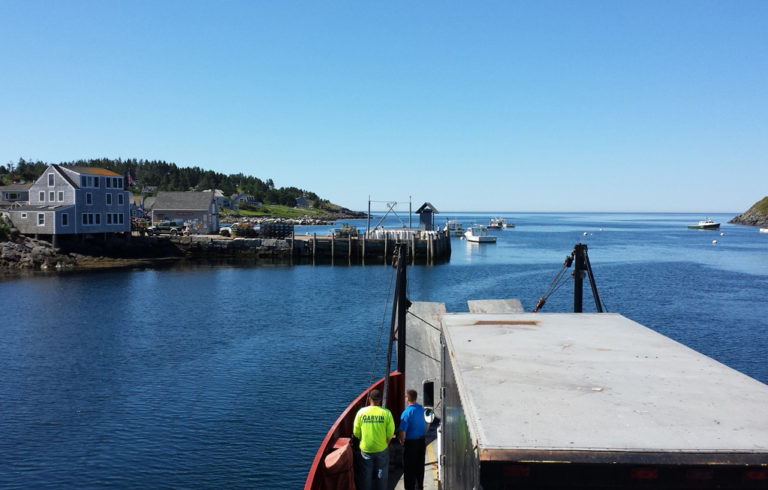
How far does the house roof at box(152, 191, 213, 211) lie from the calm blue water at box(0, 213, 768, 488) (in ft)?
80.9

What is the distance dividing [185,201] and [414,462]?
81.3m

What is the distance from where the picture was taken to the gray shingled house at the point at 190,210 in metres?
83.1

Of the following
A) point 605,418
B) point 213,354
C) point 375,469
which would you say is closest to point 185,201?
point 213,354

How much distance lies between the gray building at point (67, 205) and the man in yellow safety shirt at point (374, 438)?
6088 cm

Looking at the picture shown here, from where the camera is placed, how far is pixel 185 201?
8469cm

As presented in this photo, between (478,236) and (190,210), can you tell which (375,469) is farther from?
(478,236)

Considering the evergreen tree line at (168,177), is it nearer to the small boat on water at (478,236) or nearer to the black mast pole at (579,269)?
the small boat on water at (478,236)

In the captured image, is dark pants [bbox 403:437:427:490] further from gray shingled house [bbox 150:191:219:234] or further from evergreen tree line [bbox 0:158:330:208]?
evergreen tree line [bbox 0:158:330:208]

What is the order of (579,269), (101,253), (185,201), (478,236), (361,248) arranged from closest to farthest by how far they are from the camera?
(579,269) < (101,253) < (361,248) < (185,201) < (478,236)

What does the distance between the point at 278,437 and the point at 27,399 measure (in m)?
10.00

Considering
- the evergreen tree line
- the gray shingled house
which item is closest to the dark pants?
the gray shingled house

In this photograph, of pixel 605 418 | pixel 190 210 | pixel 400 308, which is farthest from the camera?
pixel 190 210

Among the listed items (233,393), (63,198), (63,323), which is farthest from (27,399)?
(63,198)

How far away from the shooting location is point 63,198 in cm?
6209
